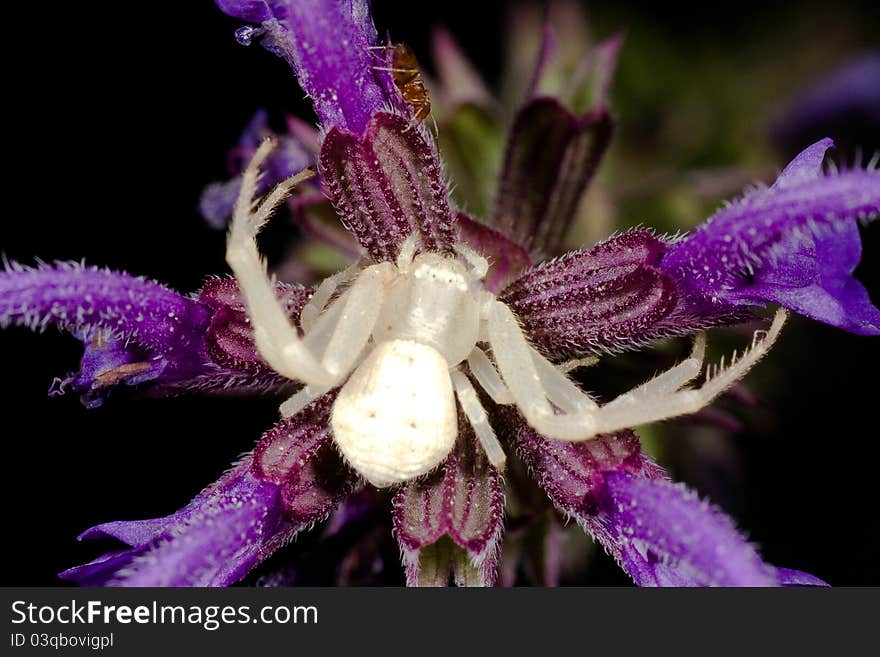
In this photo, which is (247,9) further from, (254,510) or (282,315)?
(254,510)

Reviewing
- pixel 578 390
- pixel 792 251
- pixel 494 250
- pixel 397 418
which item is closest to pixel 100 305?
pixel 397 418

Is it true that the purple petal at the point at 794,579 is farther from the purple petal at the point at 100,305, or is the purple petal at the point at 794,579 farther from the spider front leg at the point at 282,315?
the purple petal at the point at 100,305

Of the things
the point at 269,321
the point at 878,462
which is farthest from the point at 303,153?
the point at 878,462

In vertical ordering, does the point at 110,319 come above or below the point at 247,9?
below

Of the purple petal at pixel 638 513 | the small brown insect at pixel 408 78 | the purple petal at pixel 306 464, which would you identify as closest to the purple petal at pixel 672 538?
the purple petal at pixel 638 513

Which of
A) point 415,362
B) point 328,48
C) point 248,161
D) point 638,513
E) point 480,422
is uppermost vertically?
point 248,161

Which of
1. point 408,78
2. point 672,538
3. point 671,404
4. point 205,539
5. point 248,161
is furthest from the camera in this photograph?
point 248,161

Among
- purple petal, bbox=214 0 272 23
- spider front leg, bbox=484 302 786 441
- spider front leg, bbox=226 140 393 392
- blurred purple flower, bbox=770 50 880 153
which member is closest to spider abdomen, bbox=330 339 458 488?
spider front leg, bbox=226 140 393 392
